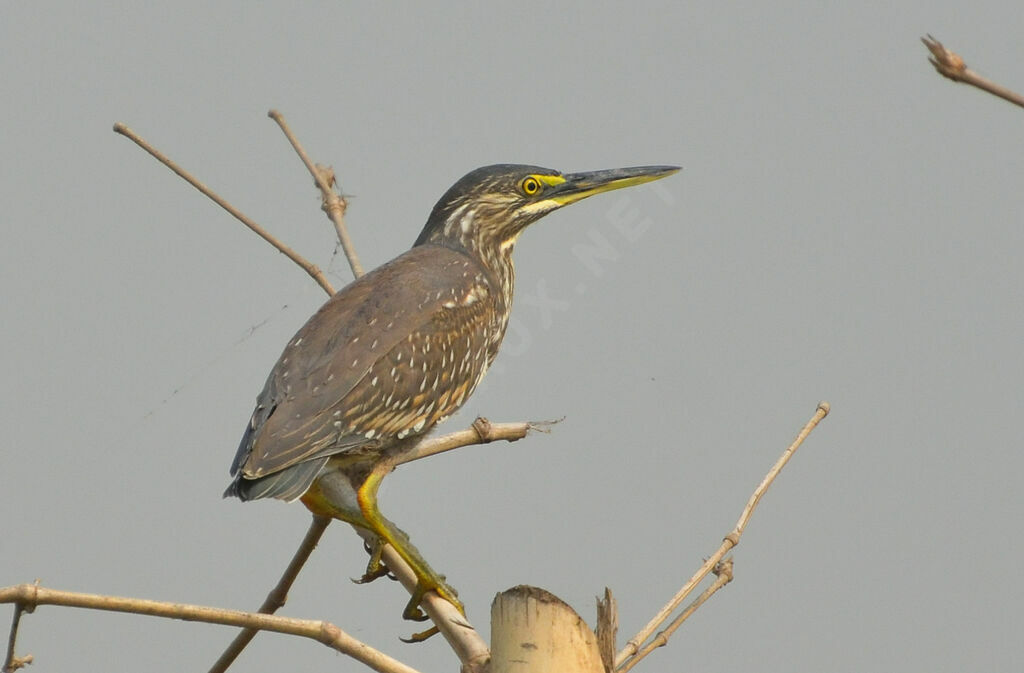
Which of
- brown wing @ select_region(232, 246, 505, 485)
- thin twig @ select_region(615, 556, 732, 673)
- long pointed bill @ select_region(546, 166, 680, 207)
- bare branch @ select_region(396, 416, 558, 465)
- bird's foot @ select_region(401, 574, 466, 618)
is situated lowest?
thin twig @ select_region(615, 556, 732, 673)

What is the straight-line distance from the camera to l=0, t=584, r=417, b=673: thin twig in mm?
3080

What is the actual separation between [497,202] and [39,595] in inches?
171

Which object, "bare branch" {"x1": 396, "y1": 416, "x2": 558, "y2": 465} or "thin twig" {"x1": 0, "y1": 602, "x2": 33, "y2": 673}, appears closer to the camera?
"thin twig" {"x1": 0, "y1": 602, "x2": 33, "y2": 673}

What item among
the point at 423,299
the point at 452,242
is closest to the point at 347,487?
the point at 423,299

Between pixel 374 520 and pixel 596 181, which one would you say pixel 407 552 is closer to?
pixel 374 520

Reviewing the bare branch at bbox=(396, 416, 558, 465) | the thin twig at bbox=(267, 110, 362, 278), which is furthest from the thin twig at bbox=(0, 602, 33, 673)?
the thin twig at bbox=(267, 110, 362, 278)

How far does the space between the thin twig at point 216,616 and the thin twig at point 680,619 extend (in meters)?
0.78

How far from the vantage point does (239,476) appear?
5301mm

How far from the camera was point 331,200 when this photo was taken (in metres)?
6.51

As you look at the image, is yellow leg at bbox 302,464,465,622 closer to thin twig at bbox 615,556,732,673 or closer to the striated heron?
the striated heron

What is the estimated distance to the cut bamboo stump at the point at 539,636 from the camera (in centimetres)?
372

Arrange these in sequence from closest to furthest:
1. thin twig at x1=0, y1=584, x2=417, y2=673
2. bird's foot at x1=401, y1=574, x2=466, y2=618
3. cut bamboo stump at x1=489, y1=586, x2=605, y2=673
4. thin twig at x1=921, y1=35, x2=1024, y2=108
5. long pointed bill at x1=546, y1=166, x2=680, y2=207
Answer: thin twig at x1=921, y1=35, x2=1024, y2=108 → thin twig at x1=0, y1=584, x2=417, y2=673 → cut bamboo stump at x1=489, y1=586, x2=605, y2=673 → bird's foot at x1=401, y1=574, x2=466, y2=618 → long pointed bill at x1=546, y1=166, x2=680, y2=207

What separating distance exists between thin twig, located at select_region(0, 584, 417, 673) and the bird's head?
12.0ft

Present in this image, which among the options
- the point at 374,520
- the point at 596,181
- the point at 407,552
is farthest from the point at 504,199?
the point at 407,552
